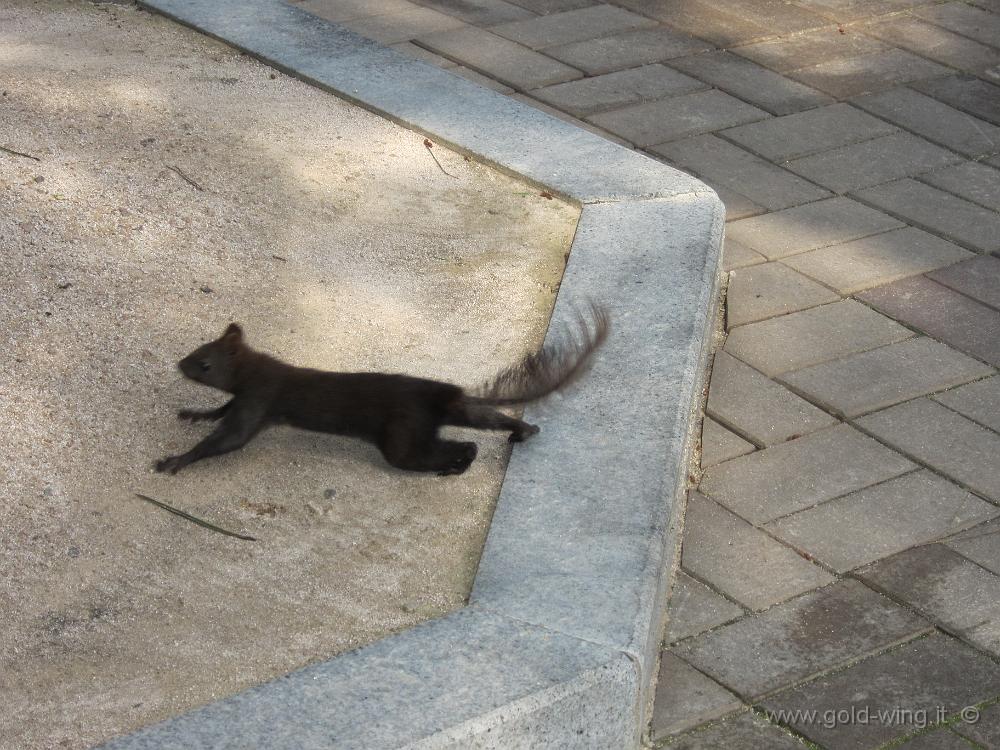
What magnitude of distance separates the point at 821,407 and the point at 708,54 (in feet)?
10.4

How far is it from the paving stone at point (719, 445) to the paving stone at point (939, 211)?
1.74m

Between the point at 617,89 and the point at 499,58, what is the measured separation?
641 millimetres

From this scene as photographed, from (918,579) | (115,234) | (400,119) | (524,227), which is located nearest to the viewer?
(918,579)

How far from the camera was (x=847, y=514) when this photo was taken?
12.3 ft

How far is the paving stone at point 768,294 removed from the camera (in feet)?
15.4

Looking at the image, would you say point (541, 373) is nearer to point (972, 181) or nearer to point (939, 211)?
point (939, 211)

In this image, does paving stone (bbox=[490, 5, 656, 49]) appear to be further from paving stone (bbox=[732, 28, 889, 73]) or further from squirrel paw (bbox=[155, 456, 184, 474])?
squirrel paw (bbox=[155, 456, 184, 474])

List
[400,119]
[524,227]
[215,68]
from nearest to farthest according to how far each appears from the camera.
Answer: [524,227], [400,119], [215,68]

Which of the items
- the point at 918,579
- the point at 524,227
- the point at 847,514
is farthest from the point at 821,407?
the point at 524,227

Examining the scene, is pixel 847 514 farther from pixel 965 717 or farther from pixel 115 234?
pixel 115 234

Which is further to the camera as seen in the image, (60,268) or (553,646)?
(60,268)

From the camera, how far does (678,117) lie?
20.1 ft

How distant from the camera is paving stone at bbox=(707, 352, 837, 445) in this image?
408 cm

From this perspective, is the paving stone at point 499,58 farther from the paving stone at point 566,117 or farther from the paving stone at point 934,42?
the paving stone at point 934,42
